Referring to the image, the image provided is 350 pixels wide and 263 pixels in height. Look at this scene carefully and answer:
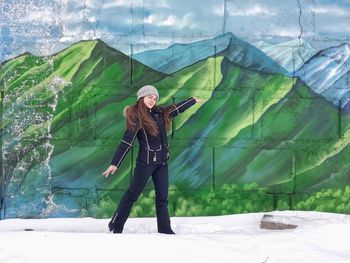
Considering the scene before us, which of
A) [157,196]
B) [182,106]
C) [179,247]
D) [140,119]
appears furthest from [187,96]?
[179,247]

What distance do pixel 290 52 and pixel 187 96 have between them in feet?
3.83

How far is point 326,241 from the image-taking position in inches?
200

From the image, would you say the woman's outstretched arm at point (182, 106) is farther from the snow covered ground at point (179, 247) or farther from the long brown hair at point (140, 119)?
the snow covered ground at point (179, 247)

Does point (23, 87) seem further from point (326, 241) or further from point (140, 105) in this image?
point (326, 241)

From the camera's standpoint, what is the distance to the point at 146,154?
5.66 m

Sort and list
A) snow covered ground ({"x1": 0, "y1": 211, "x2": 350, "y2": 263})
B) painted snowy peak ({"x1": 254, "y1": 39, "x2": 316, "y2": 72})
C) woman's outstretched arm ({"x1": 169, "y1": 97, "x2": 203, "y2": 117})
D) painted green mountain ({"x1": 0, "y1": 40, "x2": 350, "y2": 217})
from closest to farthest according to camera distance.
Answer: snow covered ground ({"x1": 0, "y1": 211, "x2": 350, "y2": 263}) < woman's outstretched arm ({"x1": 169, "y1": 97, "x2": 203, "y2": 117}) < painted green mountain ({"x1": 0, "y1": 40, "x2": 350, "y2": 217}) < painted snowy peak ({"x1": 254, "y1": 39, "x2": 316, "y2": 72})

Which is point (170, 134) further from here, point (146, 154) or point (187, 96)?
point (146, 154)

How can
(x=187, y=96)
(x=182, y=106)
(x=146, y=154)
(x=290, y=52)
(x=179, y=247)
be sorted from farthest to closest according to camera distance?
(x=290, y=52), (x=187, y=96), (x=182, y=106), (x=146, y=154), (x=179, y=247)

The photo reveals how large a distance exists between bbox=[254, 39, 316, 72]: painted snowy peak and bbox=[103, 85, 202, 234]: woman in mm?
1590

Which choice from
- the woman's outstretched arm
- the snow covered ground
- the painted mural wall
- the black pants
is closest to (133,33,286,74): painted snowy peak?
the painted mural wall

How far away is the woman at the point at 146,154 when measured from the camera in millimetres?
5660

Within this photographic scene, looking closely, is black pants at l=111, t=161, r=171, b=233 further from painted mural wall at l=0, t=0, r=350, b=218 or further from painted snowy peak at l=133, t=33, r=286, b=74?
painted snowy peak at l=133, t=33, r=286, b=74

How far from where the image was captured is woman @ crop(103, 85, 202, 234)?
5660 mm

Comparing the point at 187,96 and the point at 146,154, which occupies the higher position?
the point at 187,96
